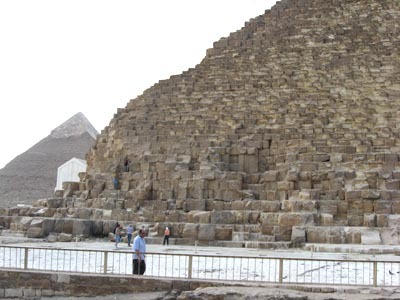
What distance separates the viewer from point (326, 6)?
34.2 meters

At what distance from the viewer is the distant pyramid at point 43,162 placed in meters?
60.9

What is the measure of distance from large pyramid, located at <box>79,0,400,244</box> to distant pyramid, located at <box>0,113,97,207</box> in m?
30.7

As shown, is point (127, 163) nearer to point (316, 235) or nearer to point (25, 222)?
point (25, 222)

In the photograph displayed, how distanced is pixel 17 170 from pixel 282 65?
3790cm

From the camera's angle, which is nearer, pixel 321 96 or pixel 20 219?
pixel 20 219

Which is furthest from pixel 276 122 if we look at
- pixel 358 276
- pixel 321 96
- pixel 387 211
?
pixel 358 276

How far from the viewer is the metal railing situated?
13.2 meters

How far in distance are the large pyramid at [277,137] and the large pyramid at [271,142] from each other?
0.04 meters

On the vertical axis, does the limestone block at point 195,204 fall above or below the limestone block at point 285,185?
below

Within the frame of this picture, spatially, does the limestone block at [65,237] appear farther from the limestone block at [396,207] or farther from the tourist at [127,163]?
the limestone block at [396,207]

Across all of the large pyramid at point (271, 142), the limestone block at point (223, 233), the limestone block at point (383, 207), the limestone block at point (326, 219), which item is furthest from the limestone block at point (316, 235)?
the limestone block at point (223, 233)

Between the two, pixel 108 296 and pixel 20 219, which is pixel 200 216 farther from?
pixel 108 296

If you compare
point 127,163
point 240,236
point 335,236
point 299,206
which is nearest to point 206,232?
point 240,236

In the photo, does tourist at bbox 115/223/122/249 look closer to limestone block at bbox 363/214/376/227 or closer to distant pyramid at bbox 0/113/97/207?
limestone block at bbox 363/214/376/227
